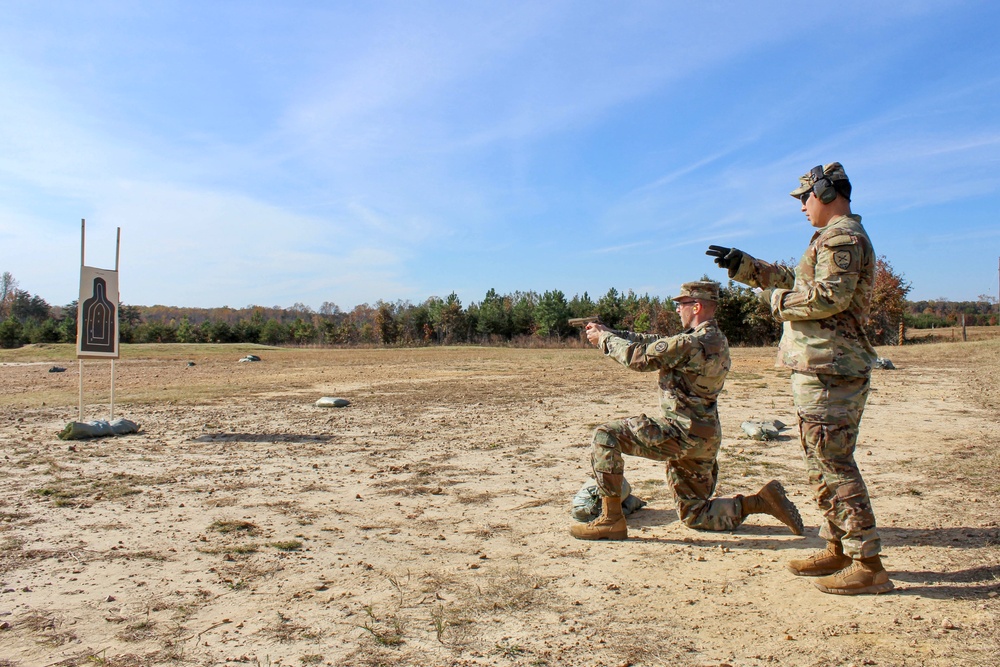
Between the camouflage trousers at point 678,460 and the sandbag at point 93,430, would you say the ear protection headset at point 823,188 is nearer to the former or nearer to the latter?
the camouflage trousers at point 678,460

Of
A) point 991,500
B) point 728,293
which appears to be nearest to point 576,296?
point 728,293

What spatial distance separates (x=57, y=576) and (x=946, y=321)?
82.4 meters

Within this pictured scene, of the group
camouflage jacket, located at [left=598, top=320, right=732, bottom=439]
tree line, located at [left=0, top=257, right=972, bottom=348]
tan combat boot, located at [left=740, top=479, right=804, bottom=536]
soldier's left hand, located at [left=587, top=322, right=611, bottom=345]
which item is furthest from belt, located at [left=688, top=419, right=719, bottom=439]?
tree line, located at [left=0, top=257, right=972, bottom=348]

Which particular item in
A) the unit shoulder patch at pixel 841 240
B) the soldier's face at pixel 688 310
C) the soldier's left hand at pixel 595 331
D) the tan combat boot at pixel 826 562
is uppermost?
the unit shoulder patch at pixel 841 240

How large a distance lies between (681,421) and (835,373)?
4.06ft

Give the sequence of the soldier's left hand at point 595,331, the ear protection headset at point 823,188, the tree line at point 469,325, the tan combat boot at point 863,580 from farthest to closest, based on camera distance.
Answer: the tree line at point 469,325 < the soldier's left hand at point 595,331 < the ear protection headset at point 823,188 < the tan combat boot at point 863,580

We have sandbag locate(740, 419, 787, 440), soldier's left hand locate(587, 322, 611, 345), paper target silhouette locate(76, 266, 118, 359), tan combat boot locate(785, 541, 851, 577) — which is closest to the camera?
tan combat boot locate(785, 541, 851, 577)

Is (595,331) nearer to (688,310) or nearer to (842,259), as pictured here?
(688,310)

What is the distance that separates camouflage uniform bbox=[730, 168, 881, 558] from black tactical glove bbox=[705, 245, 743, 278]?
1.66 ft

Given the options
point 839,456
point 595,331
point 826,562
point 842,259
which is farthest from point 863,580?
point 595,331

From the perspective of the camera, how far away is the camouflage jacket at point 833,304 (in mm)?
3951

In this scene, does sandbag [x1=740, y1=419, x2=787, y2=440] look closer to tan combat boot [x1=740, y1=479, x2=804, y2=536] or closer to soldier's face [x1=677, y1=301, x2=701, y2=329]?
tan combat boot [x1=740, y1=479, x2=804, y2=536]

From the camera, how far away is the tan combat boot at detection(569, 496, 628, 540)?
201 inches

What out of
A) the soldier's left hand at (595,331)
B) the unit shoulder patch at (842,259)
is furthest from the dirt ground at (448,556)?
the unit shoulder patch at (842,259)
